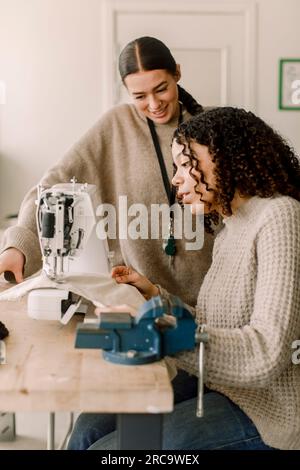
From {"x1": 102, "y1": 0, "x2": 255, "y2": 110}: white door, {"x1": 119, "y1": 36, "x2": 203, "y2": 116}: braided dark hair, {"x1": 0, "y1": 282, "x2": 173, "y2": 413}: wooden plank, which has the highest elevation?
{"x1": 102, "y1": 0, "x2": 255, "y2": 110}: white door

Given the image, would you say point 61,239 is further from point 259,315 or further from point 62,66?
point 62,66

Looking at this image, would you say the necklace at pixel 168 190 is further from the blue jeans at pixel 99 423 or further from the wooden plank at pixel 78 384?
the wooden plank at pixel 78 384

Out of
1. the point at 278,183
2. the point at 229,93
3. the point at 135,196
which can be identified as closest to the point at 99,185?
the point at 135,196

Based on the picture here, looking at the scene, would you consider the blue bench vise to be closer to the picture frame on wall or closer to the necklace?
the necklace

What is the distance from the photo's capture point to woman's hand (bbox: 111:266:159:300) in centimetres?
148

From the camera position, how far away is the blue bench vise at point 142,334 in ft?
3.35

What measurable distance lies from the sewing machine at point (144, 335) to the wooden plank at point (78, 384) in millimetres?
22

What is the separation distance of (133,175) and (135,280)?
58 cm

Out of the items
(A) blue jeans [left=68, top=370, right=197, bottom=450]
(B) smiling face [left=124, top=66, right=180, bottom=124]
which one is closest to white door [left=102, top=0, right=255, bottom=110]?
(B) smiling face [left=124, top=66, right=180, bottom=124]

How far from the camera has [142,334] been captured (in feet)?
3.40

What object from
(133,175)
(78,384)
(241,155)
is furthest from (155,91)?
(78,384)

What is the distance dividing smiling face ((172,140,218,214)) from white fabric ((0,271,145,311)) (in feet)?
0.81

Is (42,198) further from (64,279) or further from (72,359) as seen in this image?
(72,359)

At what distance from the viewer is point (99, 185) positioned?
2.03m
